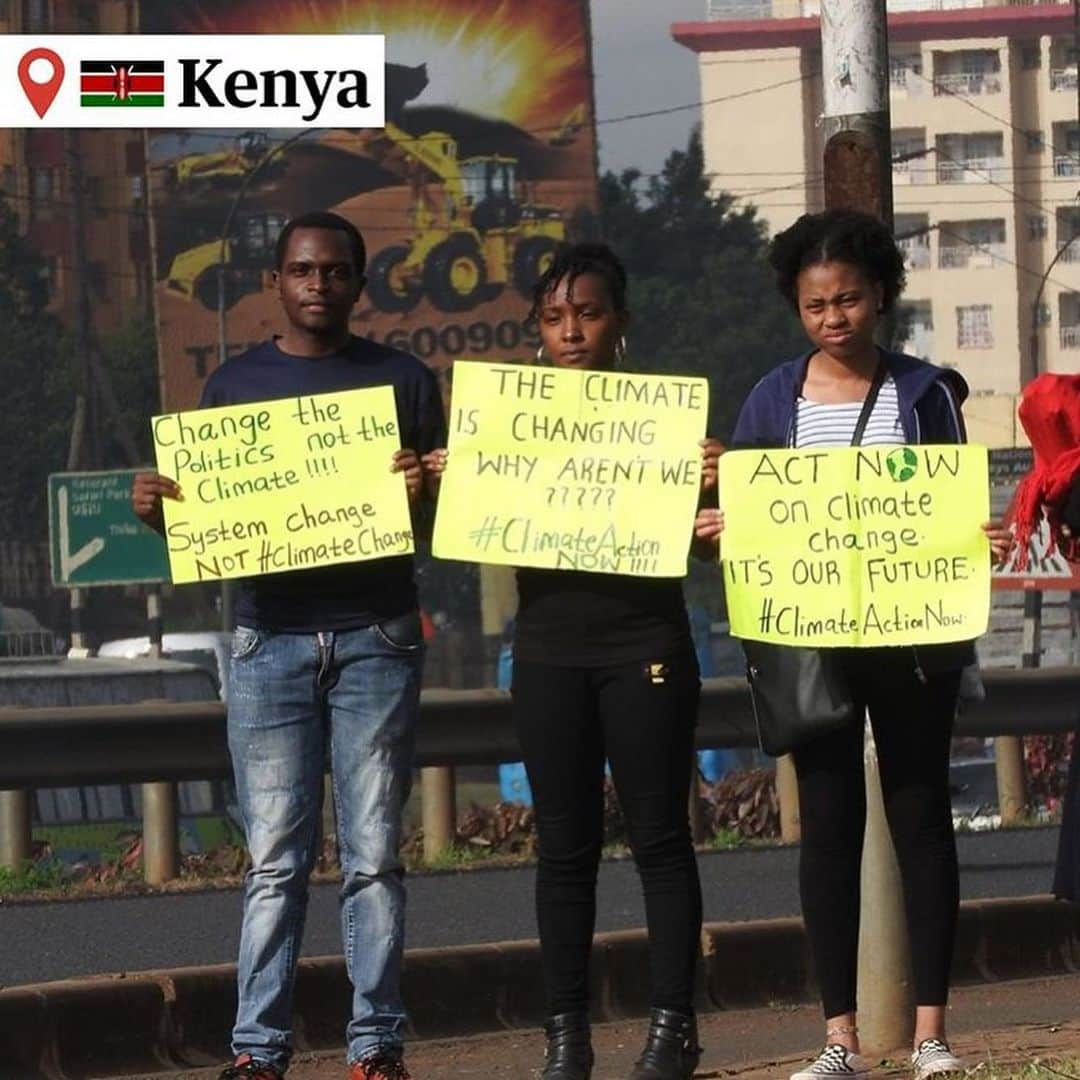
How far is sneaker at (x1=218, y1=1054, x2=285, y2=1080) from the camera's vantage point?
19.3 ft

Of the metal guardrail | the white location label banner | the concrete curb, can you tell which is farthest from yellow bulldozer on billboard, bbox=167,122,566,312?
the concrete curb

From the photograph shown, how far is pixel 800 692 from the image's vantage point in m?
5.86

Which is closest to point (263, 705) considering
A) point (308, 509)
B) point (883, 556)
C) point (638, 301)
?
point (308, 509)

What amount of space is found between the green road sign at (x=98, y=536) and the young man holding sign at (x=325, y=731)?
23915mm

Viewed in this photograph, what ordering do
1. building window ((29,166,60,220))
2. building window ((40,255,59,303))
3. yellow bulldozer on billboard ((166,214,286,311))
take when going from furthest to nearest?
building window ((29,166,60,220)), building window ((40,255,59,303)), yellow bulldozer on billboard ((166,214,286,311))

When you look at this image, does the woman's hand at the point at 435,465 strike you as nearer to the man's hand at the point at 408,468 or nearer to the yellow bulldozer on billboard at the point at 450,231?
the man's hand at the point at 408,468

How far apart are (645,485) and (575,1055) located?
3.89 ft

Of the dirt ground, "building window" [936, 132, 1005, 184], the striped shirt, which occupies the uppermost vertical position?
"building window" [936, 132, 1005, 184]

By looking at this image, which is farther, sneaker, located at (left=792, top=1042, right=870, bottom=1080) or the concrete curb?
the concrete curb

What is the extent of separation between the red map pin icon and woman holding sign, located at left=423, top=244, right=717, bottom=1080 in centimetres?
2444

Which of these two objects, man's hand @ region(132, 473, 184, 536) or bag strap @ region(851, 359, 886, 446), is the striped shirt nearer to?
bag strap @ region(851, 359, 886, 446)

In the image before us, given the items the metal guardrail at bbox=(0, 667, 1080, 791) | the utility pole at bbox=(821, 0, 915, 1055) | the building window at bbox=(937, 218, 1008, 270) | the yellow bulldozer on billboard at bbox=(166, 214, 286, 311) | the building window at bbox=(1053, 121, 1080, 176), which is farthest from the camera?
the building window at bbox=(937, 218, 1008, 270)

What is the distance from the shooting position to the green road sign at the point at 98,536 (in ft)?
98.7

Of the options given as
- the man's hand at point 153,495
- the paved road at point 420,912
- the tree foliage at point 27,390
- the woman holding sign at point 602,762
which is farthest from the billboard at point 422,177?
the woman holding sign at point 602,762
